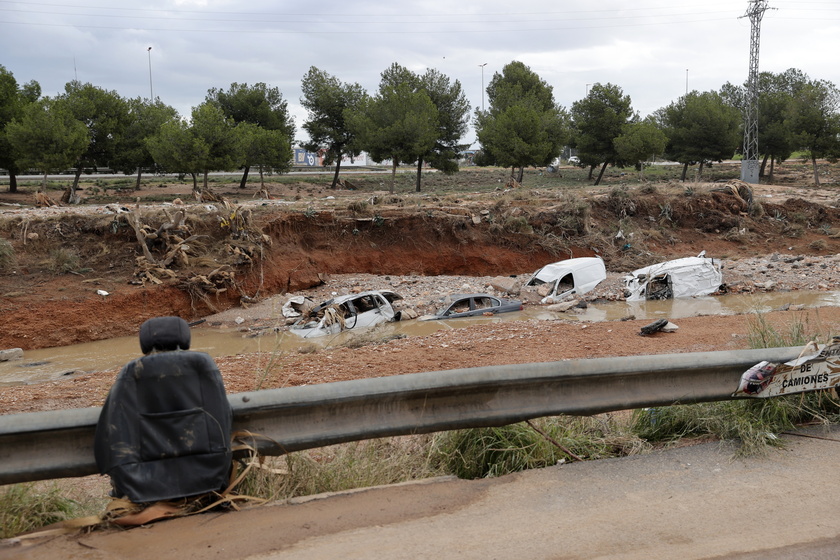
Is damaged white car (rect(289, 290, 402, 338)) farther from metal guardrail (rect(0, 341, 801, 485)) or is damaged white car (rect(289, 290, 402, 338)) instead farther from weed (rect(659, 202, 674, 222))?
weed (rect(659, 202, 674, 222))

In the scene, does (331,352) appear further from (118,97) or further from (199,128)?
(118,97)

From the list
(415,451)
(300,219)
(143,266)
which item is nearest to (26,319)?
(143,266)

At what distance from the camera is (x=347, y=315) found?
2011 cm

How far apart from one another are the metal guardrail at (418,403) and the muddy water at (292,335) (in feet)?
39.8

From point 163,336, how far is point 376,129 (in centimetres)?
4567

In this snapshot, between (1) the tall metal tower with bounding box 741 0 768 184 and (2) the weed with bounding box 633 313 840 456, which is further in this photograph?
Answer: (1) the tall metal tower with bounding box 741 0 768 184

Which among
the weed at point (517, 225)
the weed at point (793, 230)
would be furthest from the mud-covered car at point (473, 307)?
the weed at point (793, 230)

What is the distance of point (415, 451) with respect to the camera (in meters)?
4.83

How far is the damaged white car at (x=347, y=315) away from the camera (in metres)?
19.6

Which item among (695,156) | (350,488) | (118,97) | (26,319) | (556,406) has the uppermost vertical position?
(118,97)

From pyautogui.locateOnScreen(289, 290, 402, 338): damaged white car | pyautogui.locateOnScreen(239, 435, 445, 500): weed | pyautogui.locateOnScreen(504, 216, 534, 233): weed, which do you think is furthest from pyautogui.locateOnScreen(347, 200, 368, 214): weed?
pyautogui.locateOnScreen(239, 435, 445, 500): weed

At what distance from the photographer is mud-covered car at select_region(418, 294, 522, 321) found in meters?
20.9

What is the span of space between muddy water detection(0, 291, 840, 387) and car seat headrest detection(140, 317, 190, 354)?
12.3 m

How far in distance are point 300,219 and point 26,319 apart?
11.5 metres
